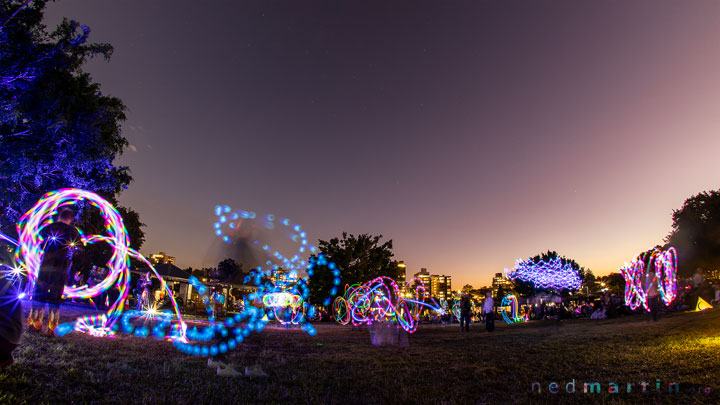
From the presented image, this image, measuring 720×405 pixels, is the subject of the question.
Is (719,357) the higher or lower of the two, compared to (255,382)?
higher

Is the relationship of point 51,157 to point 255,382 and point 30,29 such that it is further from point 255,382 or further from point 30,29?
point 255,382

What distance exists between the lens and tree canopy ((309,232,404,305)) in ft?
117

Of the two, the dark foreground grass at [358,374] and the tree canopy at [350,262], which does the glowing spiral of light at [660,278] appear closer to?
the dark foreground grass at [358,374]

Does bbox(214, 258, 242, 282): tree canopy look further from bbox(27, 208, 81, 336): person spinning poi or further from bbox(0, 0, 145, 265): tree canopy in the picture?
bbox(27, 208, 81, 336): person spinning poi

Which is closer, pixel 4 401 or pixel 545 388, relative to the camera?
pixel 4 401

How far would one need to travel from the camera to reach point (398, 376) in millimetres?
6527

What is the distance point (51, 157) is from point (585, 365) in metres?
16.3

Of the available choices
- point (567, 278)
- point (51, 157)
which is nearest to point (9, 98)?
point (51, 157)

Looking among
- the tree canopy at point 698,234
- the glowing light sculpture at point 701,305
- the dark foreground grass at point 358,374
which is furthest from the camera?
the tree canopy at point 698,234

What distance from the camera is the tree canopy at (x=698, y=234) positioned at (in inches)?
1382

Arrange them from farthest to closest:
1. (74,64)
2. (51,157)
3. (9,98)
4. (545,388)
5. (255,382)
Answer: (74,64) < (51,157) < (9,98) < (255,382) < (545,388)

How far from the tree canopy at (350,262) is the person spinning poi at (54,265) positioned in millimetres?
27839

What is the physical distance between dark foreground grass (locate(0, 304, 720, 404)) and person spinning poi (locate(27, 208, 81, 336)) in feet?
2.45

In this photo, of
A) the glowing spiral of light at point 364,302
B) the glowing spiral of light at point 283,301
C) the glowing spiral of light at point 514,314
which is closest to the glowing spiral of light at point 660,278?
the glowing spiral of light at point 514,314
